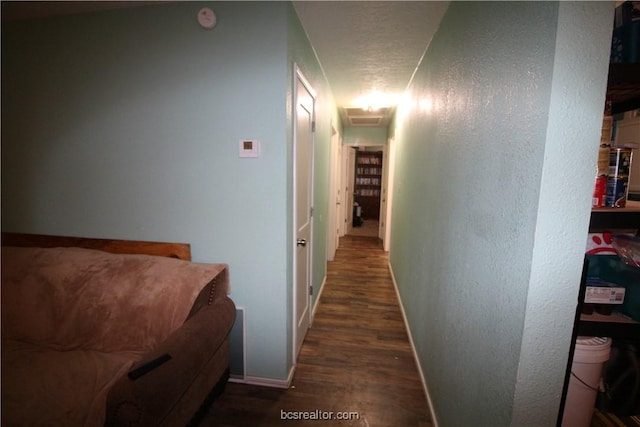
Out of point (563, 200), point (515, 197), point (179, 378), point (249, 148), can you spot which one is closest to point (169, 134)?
point (249, 148)

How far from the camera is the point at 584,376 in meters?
1.20

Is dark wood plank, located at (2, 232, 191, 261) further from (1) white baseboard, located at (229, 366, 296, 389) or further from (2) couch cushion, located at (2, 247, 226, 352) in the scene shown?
(1) white baseboard, located at (229, 366, 296, 389)

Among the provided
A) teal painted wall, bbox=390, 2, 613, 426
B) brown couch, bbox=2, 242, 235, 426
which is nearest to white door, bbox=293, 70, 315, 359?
brown couch, bbox=2, 242, 235, 426

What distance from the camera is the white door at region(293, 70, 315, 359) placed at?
1893 mm

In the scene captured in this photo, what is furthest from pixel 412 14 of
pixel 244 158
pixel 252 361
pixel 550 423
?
pixel 252 361

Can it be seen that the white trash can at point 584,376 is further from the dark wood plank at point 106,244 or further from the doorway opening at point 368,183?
the doorway opening at point 368,183

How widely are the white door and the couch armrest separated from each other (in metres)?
0.61

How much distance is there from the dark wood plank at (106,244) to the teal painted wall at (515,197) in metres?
1.73

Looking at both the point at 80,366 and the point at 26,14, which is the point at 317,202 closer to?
the point at 80,366

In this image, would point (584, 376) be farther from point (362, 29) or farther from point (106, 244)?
point (106, 244)

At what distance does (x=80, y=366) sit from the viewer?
1388 mm

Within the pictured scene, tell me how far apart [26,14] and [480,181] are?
9.93ft

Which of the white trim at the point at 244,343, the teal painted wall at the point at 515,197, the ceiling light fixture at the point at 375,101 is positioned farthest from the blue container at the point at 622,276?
the ceiling light fixture at the point at 375,101

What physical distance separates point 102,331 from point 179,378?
0.70 meters
